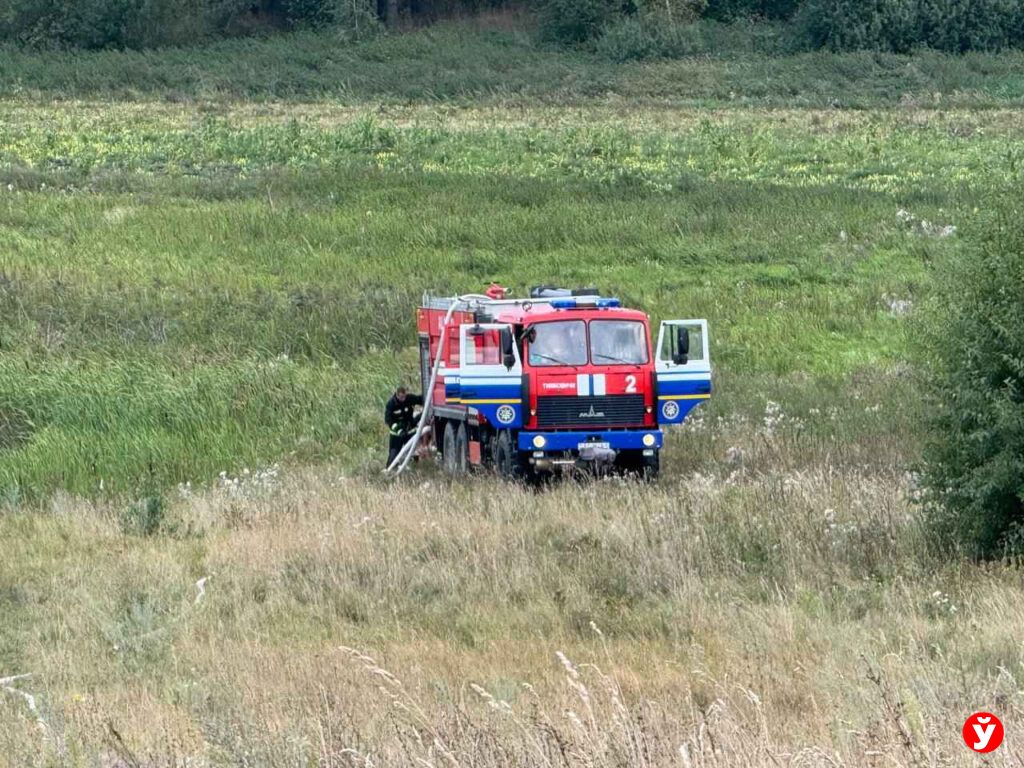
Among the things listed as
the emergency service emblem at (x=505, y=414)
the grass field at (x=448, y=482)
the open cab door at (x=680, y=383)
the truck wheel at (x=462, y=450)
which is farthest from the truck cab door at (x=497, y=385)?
the open cab door at (x=680, y=383)

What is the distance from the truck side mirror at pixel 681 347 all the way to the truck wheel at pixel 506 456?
200 centimetres

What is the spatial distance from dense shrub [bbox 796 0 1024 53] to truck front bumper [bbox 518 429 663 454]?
205 ft

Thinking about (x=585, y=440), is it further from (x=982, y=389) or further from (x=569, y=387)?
(x=982, y=389)

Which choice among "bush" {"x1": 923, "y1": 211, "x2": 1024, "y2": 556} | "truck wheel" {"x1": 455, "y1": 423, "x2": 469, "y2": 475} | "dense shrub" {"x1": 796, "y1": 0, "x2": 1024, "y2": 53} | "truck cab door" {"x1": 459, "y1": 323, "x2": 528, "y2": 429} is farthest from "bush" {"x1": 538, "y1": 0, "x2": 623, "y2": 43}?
"bush" {"x1": 923, "y1": 211, "x2": 1024, "y2": 556}

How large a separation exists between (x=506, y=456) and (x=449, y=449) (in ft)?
6.16

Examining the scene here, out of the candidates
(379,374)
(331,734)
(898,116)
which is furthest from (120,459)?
(898,116)

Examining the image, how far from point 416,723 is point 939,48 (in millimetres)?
74579

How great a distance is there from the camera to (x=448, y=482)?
17297mm

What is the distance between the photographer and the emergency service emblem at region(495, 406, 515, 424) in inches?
666

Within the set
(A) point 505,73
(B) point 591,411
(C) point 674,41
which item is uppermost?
(B) point 591,411

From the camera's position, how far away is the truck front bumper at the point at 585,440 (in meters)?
16.8

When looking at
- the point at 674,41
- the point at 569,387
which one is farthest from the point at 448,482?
the point at 674,41

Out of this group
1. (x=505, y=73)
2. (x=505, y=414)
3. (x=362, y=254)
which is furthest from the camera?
(x=505, y=73)

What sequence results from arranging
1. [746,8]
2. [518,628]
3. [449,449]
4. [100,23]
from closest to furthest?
[518,628], [449,449], [100,23], [746,8]
